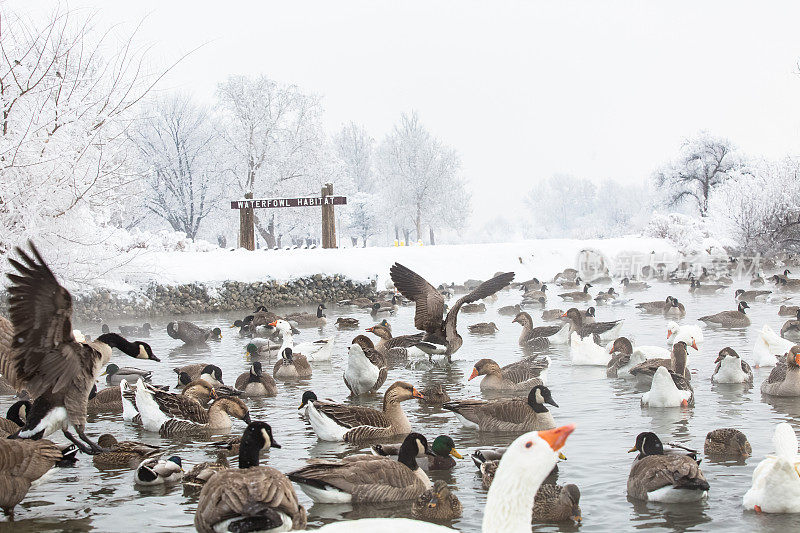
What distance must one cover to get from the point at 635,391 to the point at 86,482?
846 centimetres

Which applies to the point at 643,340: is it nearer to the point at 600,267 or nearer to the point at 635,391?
the point at 635,391

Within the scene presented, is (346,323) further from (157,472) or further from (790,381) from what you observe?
(157,472)

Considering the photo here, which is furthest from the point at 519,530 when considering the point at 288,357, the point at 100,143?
the point at 100,143

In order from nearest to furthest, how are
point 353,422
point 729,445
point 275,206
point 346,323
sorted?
point 729,445 < point 353,422 < point 346,323 < point 275,206

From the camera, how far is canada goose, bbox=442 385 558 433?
10625 millimetres

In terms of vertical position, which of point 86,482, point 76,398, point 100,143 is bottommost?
point 86,482

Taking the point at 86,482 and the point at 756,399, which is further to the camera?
the point at 756,399

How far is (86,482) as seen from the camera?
876 cm

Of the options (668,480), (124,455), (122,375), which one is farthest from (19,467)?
(122,375)

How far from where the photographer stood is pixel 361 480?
25.8 feet

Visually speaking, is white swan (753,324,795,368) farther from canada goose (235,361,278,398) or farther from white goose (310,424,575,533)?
white goose (310,424,575,533)

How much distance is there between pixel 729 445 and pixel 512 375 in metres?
5.10

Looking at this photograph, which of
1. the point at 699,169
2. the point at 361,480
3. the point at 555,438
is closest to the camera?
the point at 555,438

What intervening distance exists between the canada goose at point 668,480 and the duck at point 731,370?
586 cm
